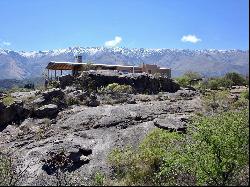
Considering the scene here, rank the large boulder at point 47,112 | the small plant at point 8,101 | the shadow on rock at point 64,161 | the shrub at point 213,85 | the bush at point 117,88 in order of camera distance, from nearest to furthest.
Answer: the shadow on rock at point 64,161 → the large boulder at point 47,112 → the small plant at point 8,101 → the bush at point 117,88 → the shrub at point 213,85

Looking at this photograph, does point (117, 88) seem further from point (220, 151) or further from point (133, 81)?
point (220, 151)

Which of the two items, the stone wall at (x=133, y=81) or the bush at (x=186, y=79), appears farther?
the bush at (x=186, y=79)

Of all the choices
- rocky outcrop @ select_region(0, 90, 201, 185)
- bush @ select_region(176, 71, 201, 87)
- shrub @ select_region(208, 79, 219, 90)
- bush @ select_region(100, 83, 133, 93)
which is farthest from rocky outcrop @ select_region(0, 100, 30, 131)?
shrub @ select_region(208, 79, 219, 90)

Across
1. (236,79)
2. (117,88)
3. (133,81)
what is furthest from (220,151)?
(236,79)

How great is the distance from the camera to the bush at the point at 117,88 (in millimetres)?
52656

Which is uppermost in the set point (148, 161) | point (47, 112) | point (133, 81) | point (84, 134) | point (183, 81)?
point (133, 81)

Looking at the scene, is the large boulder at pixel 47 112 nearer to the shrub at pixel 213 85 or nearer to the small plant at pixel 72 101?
the small plant at pixel 72 101

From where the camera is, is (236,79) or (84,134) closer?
(84,134)

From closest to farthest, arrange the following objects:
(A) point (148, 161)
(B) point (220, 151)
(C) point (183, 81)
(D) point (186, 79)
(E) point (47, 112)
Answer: (B) point (220, 151) → (A) point (148, 161) → (E) point (47, 112) → (C) point (183, 81) → (D) point (186, 79)

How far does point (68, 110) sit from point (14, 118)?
5.78 meters

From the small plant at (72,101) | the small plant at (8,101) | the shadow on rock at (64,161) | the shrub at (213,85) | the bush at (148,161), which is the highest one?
the shrub at (213,85)

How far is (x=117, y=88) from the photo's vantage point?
52.9 metres

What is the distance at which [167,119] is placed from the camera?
4175cm

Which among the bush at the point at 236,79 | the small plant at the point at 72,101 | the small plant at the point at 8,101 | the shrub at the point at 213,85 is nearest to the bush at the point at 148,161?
the small plant at the point at 72,101
